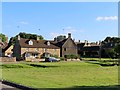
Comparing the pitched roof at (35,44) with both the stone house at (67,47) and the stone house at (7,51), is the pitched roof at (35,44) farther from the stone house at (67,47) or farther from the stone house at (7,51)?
the stone house at (7,51)

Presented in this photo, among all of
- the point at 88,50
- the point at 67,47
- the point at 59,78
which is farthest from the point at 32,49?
the point at 59,78

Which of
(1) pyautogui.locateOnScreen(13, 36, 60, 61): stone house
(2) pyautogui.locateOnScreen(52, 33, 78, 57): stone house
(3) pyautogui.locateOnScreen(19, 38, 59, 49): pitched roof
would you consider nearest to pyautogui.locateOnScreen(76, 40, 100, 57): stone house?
(2) pyautogui.locateOnScreen(52, 33, 78, 57): stone house

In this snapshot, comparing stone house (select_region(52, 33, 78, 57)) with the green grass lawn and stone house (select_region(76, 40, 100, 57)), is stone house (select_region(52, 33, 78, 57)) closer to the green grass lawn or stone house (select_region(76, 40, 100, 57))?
stone house (select_region(76, 40, 100, 57))

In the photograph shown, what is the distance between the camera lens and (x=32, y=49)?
98.8 m

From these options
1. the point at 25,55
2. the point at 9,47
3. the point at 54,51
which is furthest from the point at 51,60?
the point at 9,47

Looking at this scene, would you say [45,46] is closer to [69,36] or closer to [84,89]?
[69,36]

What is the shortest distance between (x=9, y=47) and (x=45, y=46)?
42.3 feet

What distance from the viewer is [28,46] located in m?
97.1

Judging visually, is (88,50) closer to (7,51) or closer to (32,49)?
(7,51)


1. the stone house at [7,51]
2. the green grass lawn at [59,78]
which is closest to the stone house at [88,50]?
the stone house at [7,51]

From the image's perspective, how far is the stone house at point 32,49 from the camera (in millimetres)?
95250

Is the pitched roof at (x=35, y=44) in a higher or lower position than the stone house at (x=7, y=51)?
higher

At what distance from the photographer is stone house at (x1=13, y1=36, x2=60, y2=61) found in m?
95.2

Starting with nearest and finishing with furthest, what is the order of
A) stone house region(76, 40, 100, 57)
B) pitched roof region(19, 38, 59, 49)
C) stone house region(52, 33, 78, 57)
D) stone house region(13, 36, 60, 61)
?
stone house region(13, 36, 60, 61), pitched roof region(19, 38, 59, 49), stone house region(52, 33, 78, 57), stone house region(76, 40, 100, 57)
